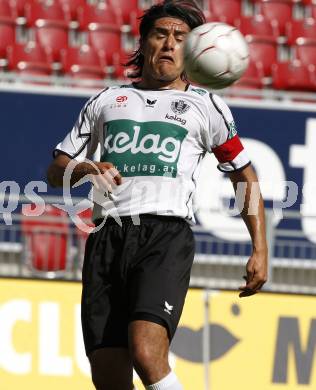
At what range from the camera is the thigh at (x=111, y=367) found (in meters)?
4.95

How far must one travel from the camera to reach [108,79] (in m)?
11.9

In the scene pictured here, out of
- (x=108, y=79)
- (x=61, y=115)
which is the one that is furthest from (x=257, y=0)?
(x=61, y=115)

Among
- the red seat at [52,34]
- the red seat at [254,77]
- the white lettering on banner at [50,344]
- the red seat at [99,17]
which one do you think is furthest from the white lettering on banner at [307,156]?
the white lettering on banner at [50,344]

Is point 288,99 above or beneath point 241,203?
beneath

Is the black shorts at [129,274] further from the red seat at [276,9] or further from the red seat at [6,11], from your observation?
the red seat at [276,9]

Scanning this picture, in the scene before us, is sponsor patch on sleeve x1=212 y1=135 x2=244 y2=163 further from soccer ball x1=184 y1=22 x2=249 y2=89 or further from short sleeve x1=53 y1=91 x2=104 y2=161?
short sleeve x1=53 y1=91 x2=104 y2=161

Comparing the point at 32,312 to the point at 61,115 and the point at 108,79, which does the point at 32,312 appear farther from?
the point at 108,79

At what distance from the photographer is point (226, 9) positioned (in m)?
13.4

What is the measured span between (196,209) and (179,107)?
4.06 metres

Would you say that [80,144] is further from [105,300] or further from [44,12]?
[44,12]

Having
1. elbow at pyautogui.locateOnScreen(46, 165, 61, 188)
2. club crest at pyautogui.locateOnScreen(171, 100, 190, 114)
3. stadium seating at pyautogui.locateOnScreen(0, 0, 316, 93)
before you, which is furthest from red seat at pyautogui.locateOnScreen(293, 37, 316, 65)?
elbow at pyautogui.locateOnScreen(46, 165, 61, 188)

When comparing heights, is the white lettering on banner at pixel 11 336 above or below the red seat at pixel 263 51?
below

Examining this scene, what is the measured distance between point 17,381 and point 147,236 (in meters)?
2.98

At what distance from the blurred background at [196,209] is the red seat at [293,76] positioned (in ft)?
0.07
